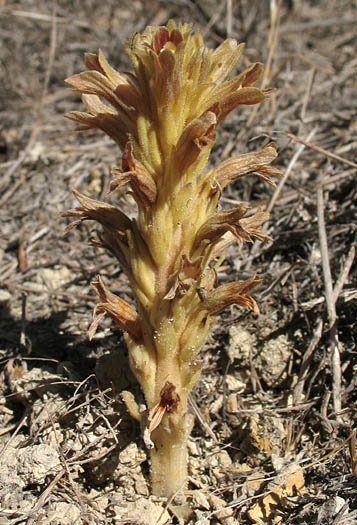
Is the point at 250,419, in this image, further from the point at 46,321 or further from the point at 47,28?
the point at 47,28

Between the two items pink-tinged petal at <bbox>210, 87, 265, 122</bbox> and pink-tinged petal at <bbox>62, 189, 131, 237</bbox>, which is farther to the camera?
pink-tinged petal at <bbox>62, 189, 131, 237</bbox>

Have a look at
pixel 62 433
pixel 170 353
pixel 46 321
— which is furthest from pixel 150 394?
pixel 46 321

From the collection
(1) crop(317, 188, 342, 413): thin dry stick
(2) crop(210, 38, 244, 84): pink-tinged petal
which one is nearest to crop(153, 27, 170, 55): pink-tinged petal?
(2) crop(210, 38, 244, 84): pink-tinged petal

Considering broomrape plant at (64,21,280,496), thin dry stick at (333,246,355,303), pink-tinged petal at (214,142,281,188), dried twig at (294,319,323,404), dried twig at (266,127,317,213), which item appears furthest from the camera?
dried twig at (266,127,317,213)

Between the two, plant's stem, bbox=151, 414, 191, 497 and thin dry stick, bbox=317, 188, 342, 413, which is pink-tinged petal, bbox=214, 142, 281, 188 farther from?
plant's stem, bbox=151, 414, 191, 497

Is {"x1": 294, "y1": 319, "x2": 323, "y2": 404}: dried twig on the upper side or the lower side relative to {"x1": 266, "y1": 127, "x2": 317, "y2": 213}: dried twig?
lower

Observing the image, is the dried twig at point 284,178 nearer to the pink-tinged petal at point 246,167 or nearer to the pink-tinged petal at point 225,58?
the pink-tinged petal at point 246,167
